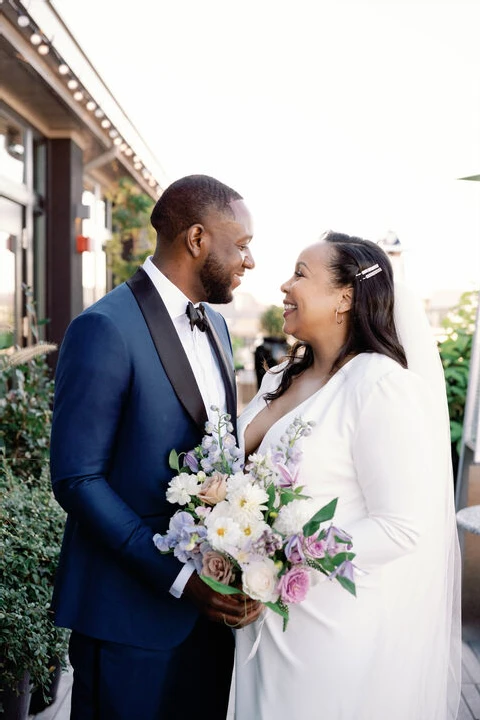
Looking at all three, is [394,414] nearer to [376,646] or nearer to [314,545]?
[314,545]

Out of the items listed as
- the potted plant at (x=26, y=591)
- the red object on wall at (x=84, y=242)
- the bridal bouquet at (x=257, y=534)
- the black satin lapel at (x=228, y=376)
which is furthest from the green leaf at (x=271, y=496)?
the red object on wall at (x=84, y=242)

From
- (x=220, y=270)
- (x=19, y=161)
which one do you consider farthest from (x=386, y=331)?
(x=19, y=161)

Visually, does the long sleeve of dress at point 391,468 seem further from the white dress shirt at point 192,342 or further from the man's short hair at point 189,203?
the man's short hair at point 189,203

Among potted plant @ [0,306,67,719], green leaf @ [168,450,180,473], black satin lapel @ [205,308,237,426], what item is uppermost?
black satin lapel @ [205,308,237,426]

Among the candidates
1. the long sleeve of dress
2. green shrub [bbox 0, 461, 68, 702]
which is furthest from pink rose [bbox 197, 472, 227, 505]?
green shrub [bbox 0, 461, 68, 702]

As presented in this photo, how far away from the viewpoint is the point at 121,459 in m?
1.60

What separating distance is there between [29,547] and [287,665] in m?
1.14

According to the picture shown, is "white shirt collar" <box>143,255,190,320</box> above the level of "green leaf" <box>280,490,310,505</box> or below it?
above

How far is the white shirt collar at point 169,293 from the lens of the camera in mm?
1744

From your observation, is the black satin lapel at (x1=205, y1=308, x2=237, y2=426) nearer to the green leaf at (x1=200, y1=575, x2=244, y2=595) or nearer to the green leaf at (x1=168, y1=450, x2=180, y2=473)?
the green leaf at (x1=168, y1=450, x2=180, y2=473)

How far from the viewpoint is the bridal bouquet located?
134 cm

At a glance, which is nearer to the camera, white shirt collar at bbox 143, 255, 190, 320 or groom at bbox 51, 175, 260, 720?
groom at bbox 51, 175, 260, 720

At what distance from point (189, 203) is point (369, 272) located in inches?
20.3

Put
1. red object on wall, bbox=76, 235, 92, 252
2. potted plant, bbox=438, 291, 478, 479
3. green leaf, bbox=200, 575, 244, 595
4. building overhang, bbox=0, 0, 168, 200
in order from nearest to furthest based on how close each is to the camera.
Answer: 1. green leaf, bbox=200, 575, 244, 595
2. building overhang, bbox=0, 0, 168, 200
3. potted plant, bbox=438, 291, 478, 479
4. red object on wall, bbox=76, 235, 92, 252
